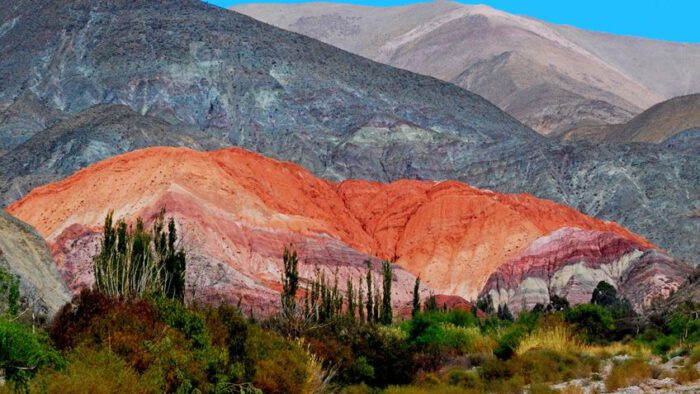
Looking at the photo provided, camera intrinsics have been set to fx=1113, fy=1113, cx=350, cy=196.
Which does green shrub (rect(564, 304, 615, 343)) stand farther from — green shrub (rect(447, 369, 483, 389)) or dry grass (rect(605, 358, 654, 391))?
dry grass (rect(605, 358, 654, 391))

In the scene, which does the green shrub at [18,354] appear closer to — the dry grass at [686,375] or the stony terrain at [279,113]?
the dry grass at [686,375]

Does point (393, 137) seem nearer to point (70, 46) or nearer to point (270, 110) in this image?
point (270, 110)

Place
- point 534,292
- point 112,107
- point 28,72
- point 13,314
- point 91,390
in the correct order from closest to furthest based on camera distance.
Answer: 1. point 91,390
2. point 13,314
3. point 534,292
4. point 112,107
5. point 28,72

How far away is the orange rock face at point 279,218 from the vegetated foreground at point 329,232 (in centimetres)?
16

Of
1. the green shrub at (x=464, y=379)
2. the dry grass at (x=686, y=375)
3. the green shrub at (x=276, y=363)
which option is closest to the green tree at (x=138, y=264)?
the green shrub at (x=464, y=379)

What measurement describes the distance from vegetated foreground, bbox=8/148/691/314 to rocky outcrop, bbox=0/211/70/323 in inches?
1604

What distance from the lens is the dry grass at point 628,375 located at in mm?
27188

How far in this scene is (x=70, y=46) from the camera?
177750 mm

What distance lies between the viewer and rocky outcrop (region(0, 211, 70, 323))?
3322 cm

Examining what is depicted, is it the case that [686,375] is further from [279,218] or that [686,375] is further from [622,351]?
[279,218]

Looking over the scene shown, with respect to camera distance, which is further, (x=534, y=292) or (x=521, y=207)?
(x=521, y=207)

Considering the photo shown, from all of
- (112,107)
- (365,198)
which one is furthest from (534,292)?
(112,107)

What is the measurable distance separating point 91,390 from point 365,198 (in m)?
111

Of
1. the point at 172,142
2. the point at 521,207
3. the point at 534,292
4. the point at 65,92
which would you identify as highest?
the point at 65,92
